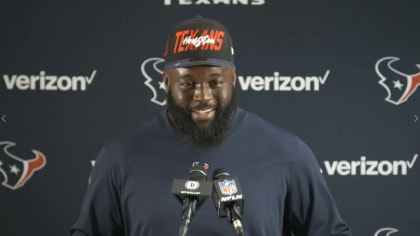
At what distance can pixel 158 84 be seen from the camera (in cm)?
292

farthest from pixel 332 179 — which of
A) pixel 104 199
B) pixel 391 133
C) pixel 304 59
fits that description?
pixel 104 199

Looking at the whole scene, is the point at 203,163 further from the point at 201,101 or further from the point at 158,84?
the point at 158,84

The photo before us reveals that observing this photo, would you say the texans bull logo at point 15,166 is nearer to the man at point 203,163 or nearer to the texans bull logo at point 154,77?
the texans bull logo at point 154,77

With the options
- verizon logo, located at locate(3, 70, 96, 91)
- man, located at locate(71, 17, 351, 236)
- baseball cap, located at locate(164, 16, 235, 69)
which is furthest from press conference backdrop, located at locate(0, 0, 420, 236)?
baseball cap, located at locate(164, 16, 235, 69)

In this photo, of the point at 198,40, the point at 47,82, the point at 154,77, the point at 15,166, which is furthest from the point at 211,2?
the point at 198,40

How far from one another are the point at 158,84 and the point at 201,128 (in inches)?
46.5

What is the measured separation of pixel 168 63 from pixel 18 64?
1377mm

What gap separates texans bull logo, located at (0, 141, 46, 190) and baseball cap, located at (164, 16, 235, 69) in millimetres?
1373

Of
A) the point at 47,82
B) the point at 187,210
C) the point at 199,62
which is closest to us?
the point at 187,210

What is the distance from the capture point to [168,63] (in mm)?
1741

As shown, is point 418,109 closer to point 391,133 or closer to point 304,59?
point 391,133

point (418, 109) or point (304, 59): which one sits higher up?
point (304, 59)

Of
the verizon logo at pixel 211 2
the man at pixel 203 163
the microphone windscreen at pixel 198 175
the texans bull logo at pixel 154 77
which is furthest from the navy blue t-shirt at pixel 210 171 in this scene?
the verizon logo at pixel 211 2

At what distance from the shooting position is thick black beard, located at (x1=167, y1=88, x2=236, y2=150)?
68.9 inches
